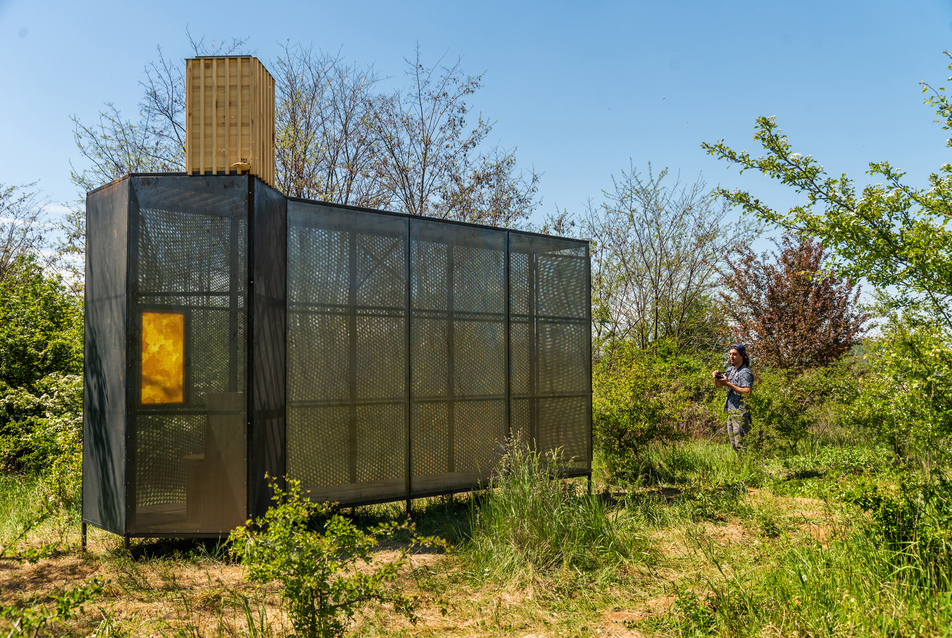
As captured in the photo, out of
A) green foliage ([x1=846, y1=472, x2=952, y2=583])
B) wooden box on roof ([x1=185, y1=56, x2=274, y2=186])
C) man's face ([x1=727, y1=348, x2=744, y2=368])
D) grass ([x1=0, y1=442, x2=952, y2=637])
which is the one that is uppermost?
wooden box on roof ([x1=185, y1=56, x2=274, y2=186])

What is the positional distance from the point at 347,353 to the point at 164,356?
146cm

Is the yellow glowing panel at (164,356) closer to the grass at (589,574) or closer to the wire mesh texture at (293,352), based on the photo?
the wire mesh texture at (293,352)

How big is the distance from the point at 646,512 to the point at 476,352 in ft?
7.21

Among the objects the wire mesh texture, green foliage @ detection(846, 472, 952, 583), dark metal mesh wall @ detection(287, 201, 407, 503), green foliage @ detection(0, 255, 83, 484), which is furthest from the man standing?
green foliage @ detection(0, 255, 83, 484)

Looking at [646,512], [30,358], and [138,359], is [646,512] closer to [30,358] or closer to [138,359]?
Answer: [138,359]

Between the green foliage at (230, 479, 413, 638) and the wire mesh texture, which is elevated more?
the wire mesh texture

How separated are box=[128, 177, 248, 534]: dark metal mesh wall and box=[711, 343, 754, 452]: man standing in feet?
19.3

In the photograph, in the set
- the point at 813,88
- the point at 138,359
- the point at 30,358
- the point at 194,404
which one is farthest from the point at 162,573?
the point at 813,88

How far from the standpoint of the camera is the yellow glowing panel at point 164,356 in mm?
4711

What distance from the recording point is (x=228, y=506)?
4699 millimetres

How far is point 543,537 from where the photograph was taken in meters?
4.43

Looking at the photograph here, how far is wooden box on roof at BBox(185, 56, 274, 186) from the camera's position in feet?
15.9

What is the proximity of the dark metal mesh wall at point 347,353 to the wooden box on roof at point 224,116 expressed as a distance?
61 cm

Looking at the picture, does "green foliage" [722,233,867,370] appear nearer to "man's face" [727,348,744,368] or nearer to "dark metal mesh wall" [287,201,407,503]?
"man's face" [727,348,744,368]
